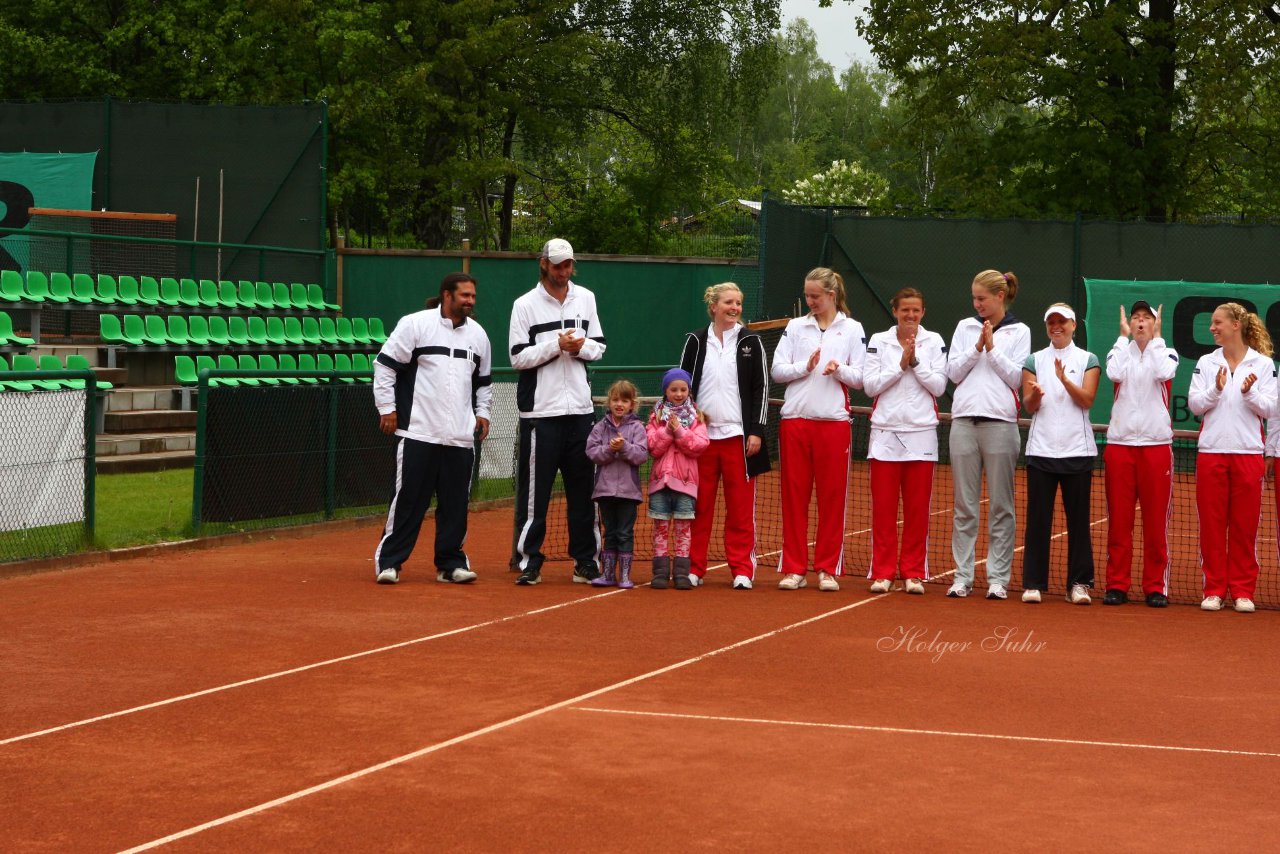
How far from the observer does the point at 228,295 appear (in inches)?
883

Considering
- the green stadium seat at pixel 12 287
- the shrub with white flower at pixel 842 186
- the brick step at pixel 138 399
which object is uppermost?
the shrub with white flower at pixel 842 186

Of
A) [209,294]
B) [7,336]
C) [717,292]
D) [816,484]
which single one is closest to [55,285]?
[209,294]

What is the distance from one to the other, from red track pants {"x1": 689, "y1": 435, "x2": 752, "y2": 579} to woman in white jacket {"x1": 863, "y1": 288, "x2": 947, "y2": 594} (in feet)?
2.70

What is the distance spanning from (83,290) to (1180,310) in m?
14.0

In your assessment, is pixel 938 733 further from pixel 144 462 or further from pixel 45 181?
pixel 45 181

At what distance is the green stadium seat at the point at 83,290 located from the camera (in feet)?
67.1

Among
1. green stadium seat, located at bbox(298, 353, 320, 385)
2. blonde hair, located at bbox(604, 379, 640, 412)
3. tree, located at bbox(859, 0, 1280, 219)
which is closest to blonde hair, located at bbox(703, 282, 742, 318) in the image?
blonde hair, located at bbox(604, 379, 640, 412)

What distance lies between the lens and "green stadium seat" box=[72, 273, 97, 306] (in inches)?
805

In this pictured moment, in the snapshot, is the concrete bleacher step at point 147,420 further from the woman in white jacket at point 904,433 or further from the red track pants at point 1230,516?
the red track pants at point 1230,516

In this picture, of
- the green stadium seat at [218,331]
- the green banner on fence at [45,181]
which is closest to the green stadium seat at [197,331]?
the green stadium seat at [218,331]

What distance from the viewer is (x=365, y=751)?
6.16 metres

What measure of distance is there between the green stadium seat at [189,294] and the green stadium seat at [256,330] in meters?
0.79

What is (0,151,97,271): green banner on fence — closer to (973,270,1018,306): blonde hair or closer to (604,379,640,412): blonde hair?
(604,379,640,412): blonde hair

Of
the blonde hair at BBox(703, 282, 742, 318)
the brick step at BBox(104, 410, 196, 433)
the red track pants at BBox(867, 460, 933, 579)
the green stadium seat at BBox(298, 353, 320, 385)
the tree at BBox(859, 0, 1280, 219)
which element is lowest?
Result: the red track pants at BBox(867, 460, 933, 579)
